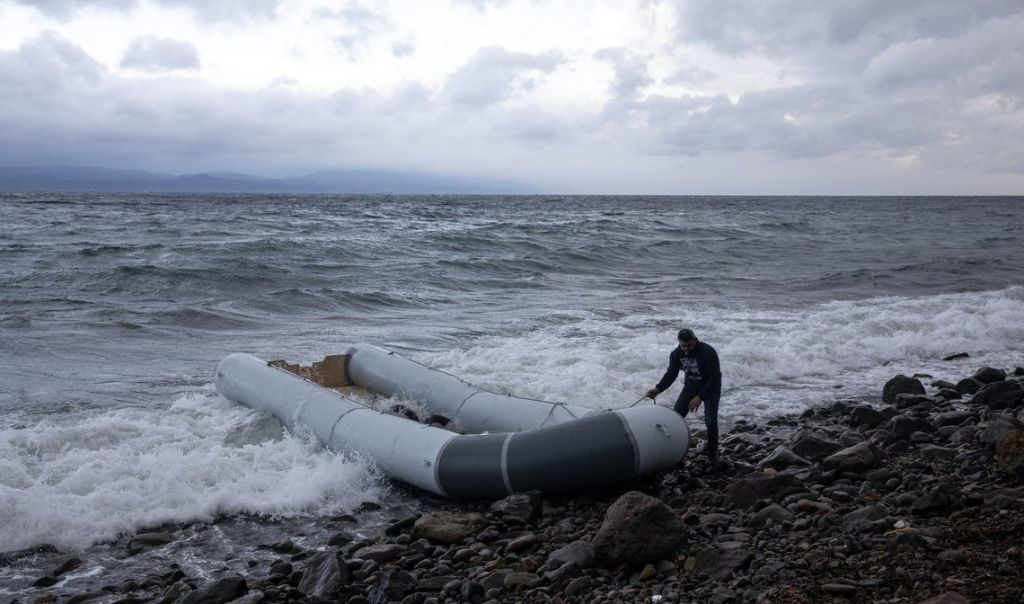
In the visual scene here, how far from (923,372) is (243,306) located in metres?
13.5

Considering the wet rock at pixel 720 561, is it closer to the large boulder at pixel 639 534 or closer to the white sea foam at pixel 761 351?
the large boulder at pixel 639 534

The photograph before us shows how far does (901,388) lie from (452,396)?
5.91 m

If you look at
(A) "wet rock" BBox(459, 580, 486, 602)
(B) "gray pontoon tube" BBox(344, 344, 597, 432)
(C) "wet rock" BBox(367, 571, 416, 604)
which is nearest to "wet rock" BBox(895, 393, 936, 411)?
(B) "gray pontoon tube" BBox(344, 344, 597, 432)

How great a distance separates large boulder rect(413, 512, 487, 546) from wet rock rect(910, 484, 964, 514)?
3.30 meters

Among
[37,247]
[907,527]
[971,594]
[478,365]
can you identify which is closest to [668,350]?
[478,365]

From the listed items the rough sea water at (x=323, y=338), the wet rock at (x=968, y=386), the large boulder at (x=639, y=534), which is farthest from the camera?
the wet rock at (x=968, y=386)

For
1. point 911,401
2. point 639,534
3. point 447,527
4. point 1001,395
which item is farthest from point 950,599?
point 1001,395

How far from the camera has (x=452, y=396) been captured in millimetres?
9195

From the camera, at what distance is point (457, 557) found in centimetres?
600

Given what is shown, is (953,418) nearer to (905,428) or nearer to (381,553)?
(905,428)

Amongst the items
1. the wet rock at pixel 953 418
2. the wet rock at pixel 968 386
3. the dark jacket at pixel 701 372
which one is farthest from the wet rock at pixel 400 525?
the wet rock at pixel 968 386

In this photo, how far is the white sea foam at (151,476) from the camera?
669 cm

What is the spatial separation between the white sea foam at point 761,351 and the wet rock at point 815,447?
2251 millimetres

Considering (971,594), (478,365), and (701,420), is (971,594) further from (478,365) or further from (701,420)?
(478,365)
